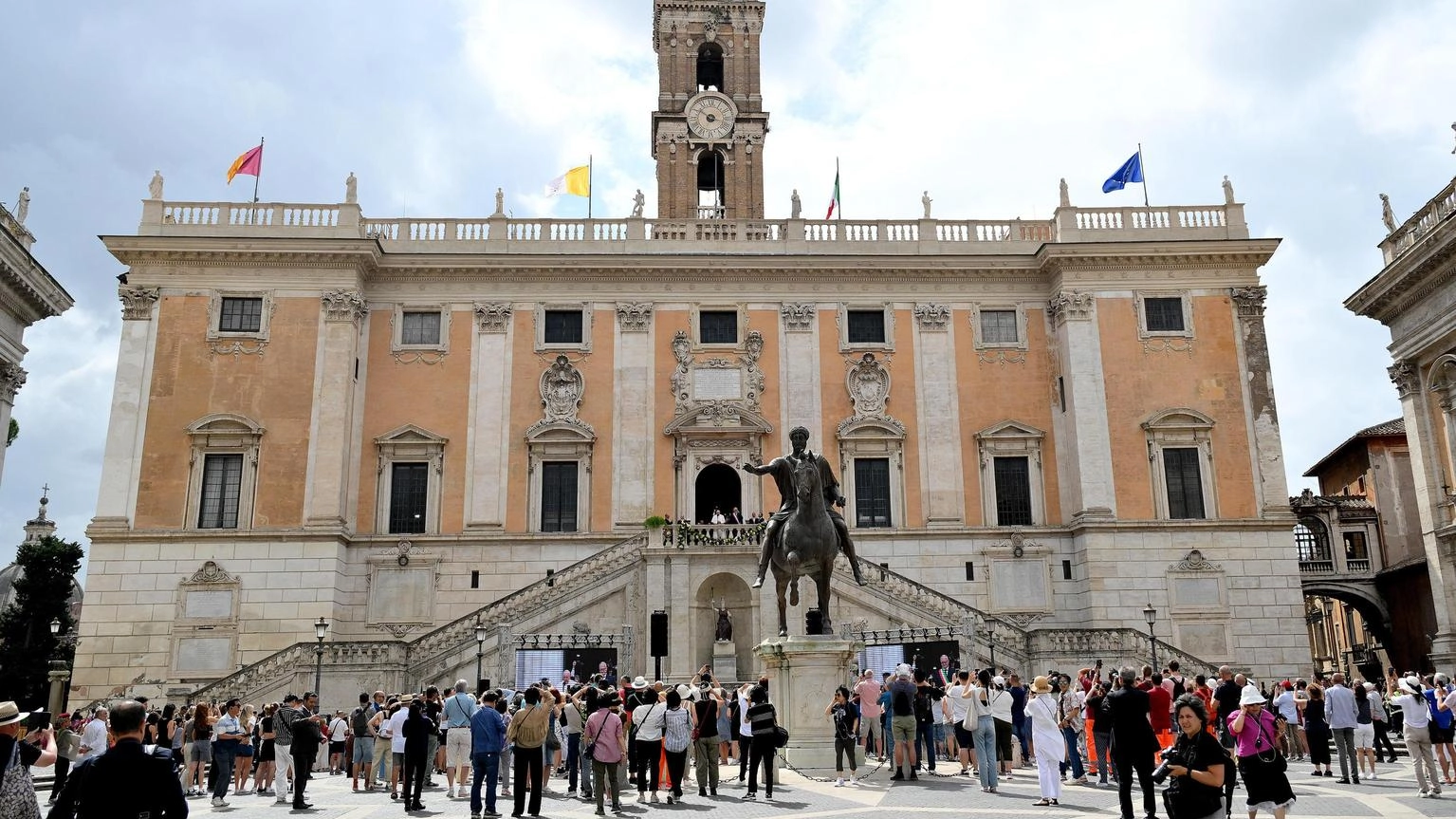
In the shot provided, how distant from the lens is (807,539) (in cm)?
1717

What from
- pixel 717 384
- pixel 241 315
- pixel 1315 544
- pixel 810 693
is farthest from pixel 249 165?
pixel 1315 544

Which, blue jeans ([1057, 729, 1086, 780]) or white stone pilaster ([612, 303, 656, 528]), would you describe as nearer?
blue jeans ([1057, 729, 1086, 780])

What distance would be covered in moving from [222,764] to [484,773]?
5.82 metres

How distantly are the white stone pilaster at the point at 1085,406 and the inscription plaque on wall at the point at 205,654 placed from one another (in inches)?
1017

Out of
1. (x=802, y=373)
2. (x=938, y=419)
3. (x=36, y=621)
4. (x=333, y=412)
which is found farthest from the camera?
(x=36, y=621)

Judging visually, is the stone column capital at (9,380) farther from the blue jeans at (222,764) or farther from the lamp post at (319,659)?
the blue jeans at (222,764)

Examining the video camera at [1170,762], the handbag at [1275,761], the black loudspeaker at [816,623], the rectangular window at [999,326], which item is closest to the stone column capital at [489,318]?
the rectangular window at [999,326]

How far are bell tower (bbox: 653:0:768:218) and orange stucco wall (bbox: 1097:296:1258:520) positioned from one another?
53.5ft

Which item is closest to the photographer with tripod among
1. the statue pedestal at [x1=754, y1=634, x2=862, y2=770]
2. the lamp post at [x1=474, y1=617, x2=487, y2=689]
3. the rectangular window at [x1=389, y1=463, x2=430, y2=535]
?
the statue pedestal at [x1=754, y1=634, x2=862, y2=770]

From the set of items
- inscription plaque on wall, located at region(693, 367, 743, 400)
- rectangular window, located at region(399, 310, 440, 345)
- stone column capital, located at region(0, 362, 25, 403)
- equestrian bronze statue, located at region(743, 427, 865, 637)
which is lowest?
equestrian bronze statue, located at region(743, 427, 865, 637)

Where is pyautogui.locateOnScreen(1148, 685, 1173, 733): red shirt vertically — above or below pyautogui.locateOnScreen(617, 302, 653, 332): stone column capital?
below

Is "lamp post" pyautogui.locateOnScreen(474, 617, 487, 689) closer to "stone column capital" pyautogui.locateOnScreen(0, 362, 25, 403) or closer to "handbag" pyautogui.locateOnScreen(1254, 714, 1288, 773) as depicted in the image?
"stone column capital" pyautogui.locateOnScreen(0, 362, 25, 403)

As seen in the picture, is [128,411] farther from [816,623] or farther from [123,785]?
[123,785]

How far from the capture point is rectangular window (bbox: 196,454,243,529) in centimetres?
3431
